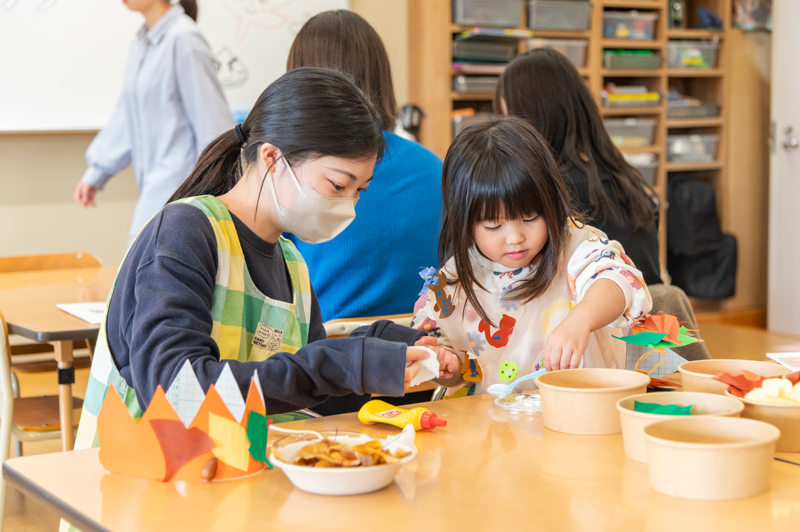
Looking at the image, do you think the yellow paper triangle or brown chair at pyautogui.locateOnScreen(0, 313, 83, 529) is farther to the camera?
brown chair at pyautogui.locateOnScreen(0, 313, 83, 529)

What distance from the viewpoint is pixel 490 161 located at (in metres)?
1.27

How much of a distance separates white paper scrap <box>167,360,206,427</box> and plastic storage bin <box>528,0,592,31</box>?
3336 mm

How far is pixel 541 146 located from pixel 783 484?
0.71 m

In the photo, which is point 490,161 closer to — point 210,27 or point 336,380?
point 336,380

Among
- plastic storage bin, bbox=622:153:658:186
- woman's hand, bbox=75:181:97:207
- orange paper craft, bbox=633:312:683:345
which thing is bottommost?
orange paper craft, bbox=633:312:683:345

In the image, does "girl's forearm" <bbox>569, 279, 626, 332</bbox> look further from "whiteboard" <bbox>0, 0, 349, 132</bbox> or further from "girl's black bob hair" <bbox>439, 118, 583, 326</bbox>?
"whiteboard" <bbox>0, 0, 349, 132</bbox>

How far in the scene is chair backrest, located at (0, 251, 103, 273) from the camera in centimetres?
265

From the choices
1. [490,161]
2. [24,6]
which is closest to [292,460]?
[490,161]

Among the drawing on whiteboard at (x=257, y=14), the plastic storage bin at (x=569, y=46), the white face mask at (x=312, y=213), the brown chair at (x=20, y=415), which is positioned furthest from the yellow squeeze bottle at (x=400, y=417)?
the plastic storage bin at (x=569, y=46)

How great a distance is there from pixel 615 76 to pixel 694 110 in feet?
1.59

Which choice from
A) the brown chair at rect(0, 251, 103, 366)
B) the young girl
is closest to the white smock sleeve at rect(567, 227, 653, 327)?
the young girl

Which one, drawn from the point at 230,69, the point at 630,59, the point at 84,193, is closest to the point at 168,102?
the point at 84,193

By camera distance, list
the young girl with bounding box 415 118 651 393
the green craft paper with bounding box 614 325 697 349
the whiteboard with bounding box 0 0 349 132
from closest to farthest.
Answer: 1. the green craft paper with bounding box 614 325 697 349
2. the young girl with bounding box 415 118 651 393
3. the whiteboard with bounding box 0 0 349 132

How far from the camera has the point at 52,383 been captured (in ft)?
8.30
